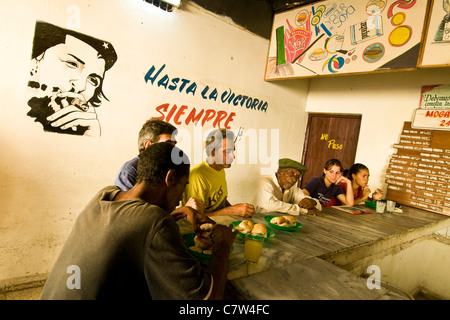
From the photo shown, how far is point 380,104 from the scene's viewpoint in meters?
4.22

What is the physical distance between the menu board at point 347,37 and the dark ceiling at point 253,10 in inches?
4.9

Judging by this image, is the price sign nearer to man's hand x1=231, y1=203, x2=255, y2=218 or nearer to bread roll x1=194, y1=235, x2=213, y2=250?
man's hand x1=231, y1=203, x2=255, y2=218

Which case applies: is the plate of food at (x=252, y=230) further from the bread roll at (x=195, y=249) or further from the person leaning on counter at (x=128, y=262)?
the person leaning on counter at (x=128, y=262)

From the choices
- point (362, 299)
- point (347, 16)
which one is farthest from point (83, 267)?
point (347, 16)

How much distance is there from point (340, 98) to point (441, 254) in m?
2.81

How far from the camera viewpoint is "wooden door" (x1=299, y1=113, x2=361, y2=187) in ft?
15.0

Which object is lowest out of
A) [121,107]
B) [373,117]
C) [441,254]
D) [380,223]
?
[441,254]

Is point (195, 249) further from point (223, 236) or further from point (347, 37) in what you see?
point (347, 37)

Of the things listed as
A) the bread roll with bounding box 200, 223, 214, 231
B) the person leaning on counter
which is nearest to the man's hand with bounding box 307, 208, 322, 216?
the bread roll with bounding box 200, 223, 214, 231

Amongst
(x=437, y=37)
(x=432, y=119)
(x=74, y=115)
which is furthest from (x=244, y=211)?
(x=432, y=119)

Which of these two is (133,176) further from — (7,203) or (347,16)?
(347,16)

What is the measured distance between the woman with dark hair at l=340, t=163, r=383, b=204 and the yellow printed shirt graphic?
2.08 m

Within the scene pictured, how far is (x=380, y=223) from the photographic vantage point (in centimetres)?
264

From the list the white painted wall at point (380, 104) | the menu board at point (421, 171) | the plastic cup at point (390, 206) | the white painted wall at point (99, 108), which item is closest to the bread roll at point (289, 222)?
the plastic cup at point (390, 206)
